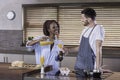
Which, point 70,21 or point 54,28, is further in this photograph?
point 70,21

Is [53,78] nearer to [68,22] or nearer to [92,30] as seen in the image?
[92,30]

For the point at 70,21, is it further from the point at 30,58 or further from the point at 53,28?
the point at 53,28

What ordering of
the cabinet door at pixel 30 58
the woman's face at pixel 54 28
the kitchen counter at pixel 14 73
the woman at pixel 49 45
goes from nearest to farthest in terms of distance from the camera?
the kitchen counter at pixel 14 73, the woman at pixel 49 45, the woman's face at pixel 54 28, the cabinet door at pixel 30 58

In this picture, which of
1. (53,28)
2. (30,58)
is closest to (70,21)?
(30,58)

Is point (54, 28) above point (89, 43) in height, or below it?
above

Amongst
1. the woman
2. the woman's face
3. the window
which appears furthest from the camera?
the window

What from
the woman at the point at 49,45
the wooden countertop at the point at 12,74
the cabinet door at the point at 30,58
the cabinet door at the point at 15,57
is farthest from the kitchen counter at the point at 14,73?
the cabinet door at the point at 15,57

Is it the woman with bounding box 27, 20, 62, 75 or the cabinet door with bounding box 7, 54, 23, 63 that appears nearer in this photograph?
the woman with bounding box 27, 20, 62, 75

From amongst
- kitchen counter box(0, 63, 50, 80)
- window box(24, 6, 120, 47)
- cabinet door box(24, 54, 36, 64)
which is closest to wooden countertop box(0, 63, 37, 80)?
kitchen counter box(0, 63, 50, 80)

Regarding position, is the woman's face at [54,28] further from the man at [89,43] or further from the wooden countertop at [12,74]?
the wooden countertop at [12,74]

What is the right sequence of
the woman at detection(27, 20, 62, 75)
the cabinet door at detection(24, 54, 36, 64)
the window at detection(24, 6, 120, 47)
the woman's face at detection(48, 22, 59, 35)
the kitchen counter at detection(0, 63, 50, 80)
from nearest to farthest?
the kitchen counter at detection(0, 63, 50, 80), the woman at detection(27, 20, 62, 75), the woman's face at detection(48, 22, 59, 35), the window at detection(24, 6, 120, 47), the cabinet door at detection(24, 54, 36, 64)

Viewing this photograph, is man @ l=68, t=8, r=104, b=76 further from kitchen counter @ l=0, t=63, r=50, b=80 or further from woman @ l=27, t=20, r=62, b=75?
kitchen counter @ l=0, t=63, r=50, b=80

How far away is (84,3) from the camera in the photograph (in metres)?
5.57

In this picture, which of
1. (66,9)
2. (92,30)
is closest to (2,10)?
(66,9)
